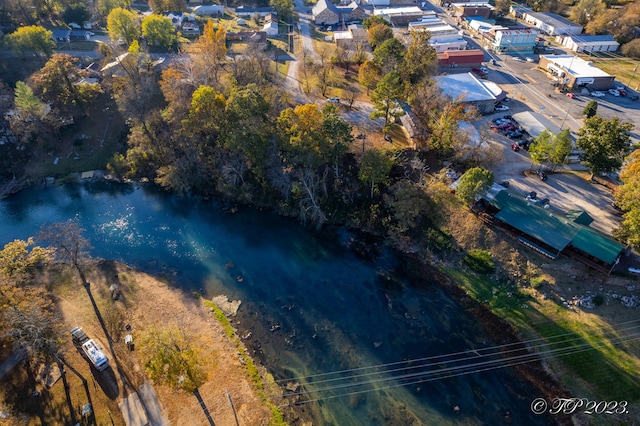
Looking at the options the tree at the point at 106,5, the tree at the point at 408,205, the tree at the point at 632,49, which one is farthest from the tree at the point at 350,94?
the tree at the point at 632,49

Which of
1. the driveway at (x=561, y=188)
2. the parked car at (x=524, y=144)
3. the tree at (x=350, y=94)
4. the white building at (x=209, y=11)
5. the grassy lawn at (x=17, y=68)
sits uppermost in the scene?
the white building at (x=209, y=11)

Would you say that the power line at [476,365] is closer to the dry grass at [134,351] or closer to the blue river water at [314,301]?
the blue river water at [314,301]

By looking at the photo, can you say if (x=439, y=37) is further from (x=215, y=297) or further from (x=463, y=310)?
(x=215, y=297)

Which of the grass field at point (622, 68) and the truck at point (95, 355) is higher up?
the grass field at point (622, 68)

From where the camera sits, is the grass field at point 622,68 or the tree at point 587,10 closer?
the grass field at point 622,68

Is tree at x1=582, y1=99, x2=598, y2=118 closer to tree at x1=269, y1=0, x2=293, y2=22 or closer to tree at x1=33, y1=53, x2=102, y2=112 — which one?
tree at x1=269, y1=0, x2=293, y2=22

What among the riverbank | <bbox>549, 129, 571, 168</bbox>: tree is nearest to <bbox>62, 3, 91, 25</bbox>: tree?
the riverbank

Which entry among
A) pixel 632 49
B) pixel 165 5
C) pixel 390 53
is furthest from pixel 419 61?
pixel 165 5
